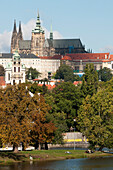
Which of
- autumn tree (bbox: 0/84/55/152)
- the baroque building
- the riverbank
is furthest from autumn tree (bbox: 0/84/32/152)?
the baroque building

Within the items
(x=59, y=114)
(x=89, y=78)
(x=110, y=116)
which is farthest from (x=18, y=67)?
(x=110, y=116)

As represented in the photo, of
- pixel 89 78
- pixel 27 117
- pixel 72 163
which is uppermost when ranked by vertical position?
Result: pixel 89 78

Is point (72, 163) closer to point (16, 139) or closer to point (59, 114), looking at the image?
point (16, 139)

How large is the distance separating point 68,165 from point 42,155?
20.7 feet

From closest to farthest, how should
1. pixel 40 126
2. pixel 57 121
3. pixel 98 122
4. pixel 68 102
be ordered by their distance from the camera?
pixel 40 126, pixel 98 122, pixel 57 121, pixel 68 102

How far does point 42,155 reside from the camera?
281ft

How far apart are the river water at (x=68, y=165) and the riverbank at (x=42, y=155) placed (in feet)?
5.89

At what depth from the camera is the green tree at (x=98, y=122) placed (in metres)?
91.9

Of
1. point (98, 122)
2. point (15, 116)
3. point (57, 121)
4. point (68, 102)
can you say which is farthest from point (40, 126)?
point (68, 102)

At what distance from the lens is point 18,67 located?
165m

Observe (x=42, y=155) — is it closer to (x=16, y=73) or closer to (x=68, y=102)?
(x=68, y=102)

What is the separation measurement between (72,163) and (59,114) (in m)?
28.6

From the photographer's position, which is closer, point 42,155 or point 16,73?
point 42,155

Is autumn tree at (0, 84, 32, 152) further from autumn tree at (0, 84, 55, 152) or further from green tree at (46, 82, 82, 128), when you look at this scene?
green tree at (46, 82, 82, 128)
